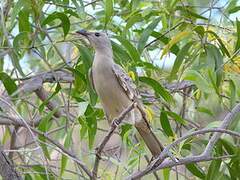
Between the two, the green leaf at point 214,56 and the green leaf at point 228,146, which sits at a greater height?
the green leaf at point 214,56

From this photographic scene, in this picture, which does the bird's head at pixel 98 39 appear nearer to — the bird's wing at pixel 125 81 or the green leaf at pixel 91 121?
the bird's wing at pixel 125 81

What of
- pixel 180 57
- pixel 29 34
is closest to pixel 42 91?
pixel 29 34

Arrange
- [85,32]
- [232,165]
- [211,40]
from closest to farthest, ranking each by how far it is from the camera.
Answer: [232,165] < [211,40] < [85,32]

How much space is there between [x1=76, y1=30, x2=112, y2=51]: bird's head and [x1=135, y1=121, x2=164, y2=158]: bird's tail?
589mm

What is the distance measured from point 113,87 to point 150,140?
41 cm

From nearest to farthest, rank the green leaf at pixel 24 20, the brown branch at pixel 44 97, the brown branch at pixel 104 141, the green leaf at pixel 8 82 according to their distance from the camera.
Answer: the brown branch at pixel 104 141 → the green leaf at pixel 8 82 → the green leaf at pixel 24 20 → the brown branch at pixel 44 97

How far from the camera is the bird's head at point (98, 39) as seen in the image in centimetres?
340

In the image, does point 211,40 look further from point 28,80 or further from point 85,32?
point 28,80

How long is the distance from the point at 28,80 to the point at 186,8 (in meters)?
1.16

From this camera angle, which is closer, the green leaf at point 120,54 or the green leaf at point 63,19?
the green leaf at point 63,19

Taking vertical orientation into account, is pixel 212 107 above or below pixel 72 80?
below

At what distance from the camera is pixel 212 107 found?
4.46m

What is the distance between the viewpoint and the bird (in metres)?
3.14

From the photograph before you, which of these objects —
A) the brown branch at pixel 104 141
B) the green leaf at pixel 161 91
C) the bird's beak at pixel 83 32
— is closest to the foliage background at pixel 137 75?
the green leaf at pixel 161 91
